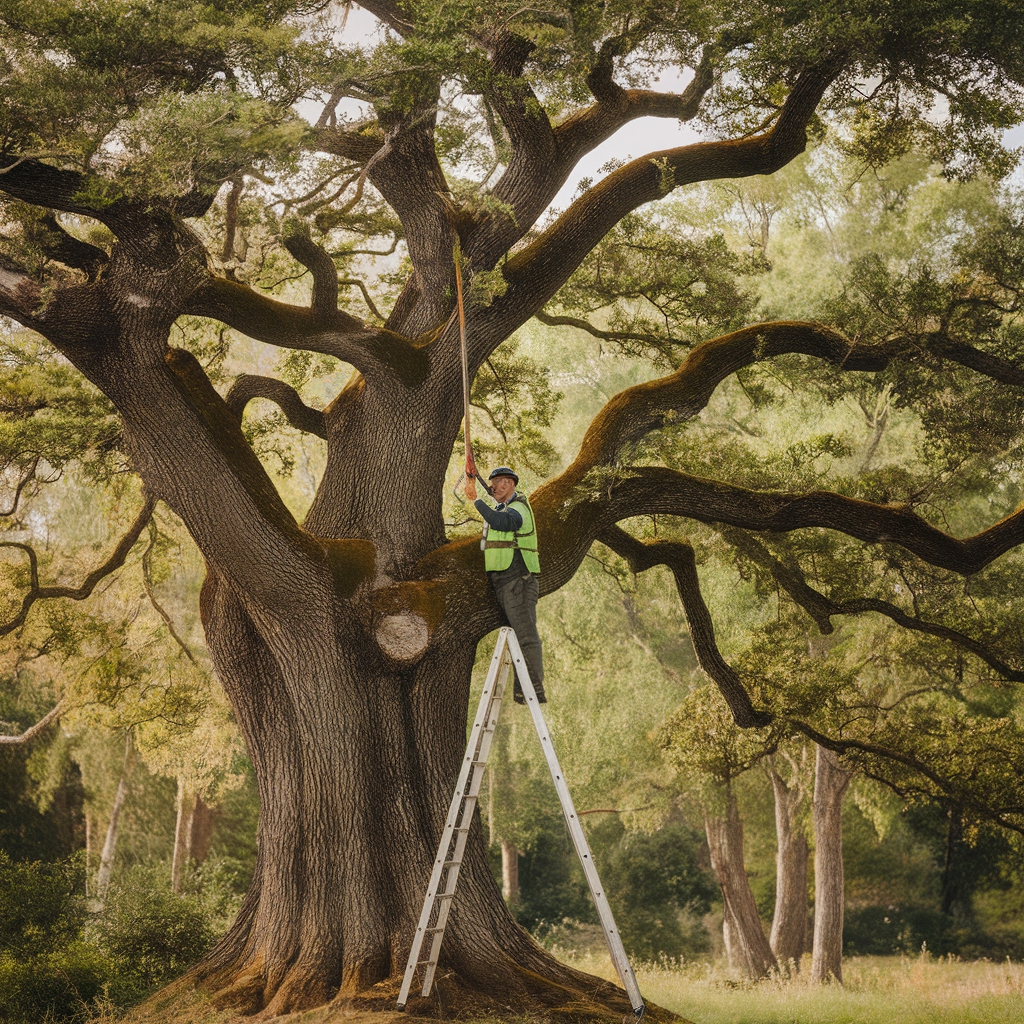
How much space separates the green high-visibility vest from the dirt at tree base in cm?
260

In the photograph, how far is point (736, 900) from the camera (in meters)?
17.4

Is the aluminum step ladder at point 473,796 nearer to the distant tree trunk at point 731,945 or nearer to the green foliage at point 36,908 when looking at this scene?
the green foliage at point 36,908

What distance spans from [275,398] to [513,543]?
3061mm

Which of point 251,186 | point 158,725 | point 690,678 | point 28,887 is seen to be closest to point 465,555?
point 251,186

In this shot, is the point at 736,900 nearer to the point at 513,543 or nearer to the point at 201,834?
the point at 201,834

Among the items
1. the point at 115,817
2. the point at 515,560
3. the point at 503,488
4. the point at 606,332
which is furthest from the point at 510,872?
the point at 503,488

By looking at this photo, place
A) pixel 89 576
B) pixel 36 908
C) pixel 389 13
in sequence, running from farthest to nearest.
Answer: pixel 89 576 → pixel 36 908 → pixel 389 13

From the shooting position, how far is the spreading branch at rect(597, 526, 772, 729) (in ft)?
28.7

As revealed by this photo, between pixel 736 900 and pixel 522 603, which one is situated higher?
pixel 522 603

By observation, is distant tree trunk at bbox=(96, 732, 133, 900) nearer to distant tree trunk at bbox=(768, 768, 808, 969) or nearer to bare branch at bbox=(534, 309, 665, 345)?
distant tree trunk at bbox=(768, 768, 808, 969)

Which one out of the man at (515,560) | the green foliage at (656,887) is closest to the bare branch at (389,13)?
the man at (515,560)

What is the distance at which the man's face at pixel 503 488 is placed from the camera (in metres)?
6.50

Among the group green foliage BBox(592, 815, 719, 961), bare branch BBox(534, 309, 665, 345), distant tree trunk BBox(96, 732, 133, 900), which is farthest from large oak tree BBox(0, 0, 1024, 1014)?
green foliage BBox(592, 815, 719, 961)

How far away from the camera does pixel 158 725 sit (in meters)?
12.2
